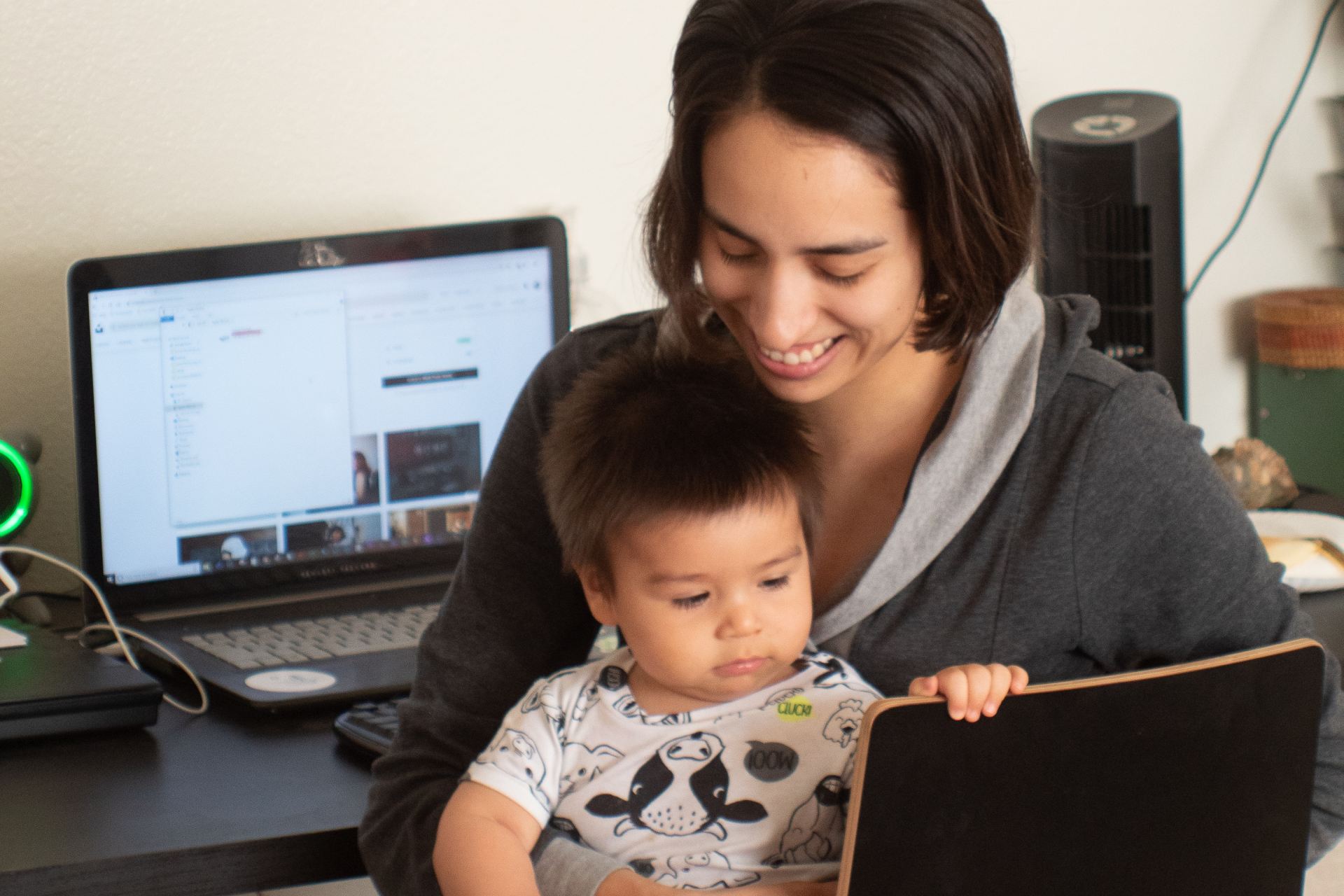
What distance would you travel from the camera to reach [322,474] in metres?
1.55

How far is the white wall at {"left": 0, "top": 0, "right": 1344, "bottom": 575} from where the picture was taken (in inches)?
61.3

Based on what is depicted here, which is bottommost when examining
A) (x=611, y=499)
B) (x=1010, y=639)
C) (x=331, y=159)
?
(x=1010, y=639)

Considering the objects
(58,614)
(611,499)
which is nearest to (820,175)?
Answer: (611,499)

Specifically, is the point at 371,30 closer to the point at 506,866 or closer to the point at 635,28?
the point at 635,28

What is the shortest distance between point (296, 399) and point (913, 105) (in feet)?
2.72

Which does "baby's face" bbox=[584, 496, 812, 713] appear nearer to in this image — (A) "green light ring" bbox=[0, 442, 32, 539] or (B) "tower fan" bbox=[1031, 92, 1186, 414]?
(A) "green light ring" bbox=[0, 442, 32, 539]

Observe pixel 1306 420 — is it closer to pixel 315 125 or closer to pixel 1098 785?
pixel 315 125

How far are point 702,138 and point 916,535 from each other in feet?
1.01

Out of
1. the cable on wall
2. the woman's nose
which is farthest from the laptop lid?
the cable on wall

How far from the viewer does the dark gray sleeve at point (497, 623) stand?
1.09 m

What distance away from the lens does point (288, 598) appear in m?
1.58

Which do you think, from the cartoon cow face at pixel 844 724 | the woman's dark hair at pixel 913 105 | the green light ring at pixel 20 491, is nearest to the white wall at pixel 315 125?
the green light ring at pixel 20 491

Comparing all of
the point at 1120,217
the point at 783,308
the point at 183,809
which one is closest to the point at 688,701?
the point at 783,308

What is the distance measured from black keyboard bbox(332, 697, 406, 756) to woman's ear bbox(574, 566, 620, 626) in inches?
7.7
